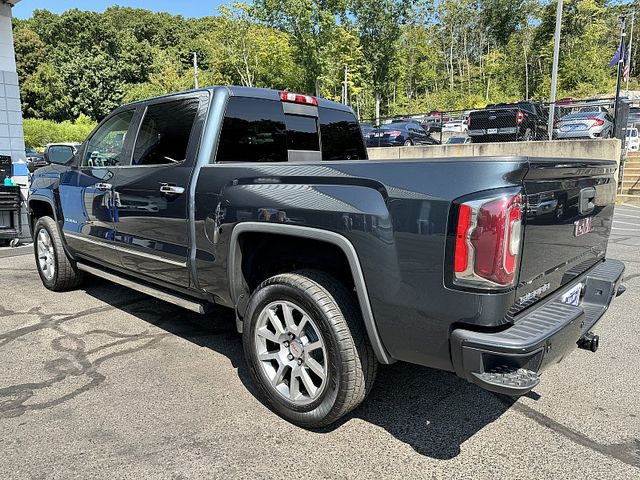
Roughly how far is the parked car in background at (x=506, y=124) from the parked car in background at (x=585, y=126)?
73cm

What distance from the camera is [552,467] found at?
2.40 metres

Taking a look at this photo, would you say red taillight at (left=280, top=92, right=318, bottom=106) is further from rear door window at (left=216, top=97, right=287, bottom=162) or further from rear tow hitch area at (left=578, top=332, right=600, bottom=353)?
rear tow hitch area at (left=578, top=332, right=600, bottom=353)

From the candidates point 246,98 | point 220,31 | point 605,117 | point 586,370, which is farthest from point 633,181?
point 220,31

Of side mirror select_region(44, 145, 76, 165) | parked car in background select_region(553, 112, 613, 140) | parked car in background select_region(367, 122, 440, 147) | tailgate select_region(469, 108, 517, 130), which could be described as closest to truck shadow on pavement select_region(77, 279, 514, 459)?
side mirror select_region(44, 145, 76, 165)

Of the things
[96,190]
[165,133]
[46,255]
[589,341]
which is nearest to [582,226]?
[589,341]

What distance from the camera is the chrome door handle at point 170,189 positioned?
131 inches

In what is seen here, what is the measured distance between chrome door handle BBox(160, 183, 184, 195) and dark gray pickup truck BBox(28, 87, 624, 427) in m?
0.01

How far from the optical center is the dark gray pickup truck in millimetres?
2090

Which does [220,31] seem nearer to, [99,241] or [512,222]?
[99,241]

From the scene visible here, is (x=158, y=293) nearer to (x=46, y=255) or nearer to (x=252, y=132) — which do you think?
(x=252, y=132)

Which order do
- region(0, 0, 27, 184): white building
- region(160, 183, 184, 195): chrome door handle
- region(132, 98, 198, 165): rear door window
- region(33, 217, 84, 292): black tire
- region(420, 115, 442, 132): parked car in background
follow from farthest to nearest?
region(420, 115, 442, 132): parked car in background < region(0, 0, 27, 184): white building < region(33, 217, 84, 292): black tire < region(132, 98, 198, 165): rear door window < region(160, 183, 184, 195): chrome door handle

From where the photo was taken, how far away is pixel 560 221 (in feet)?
8.12

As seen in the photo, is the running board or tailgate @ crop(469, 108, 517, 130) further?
tailgate @ crop(469, 108, 517, 130)

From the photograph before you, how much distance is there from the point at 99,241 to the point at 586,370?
411 cm
